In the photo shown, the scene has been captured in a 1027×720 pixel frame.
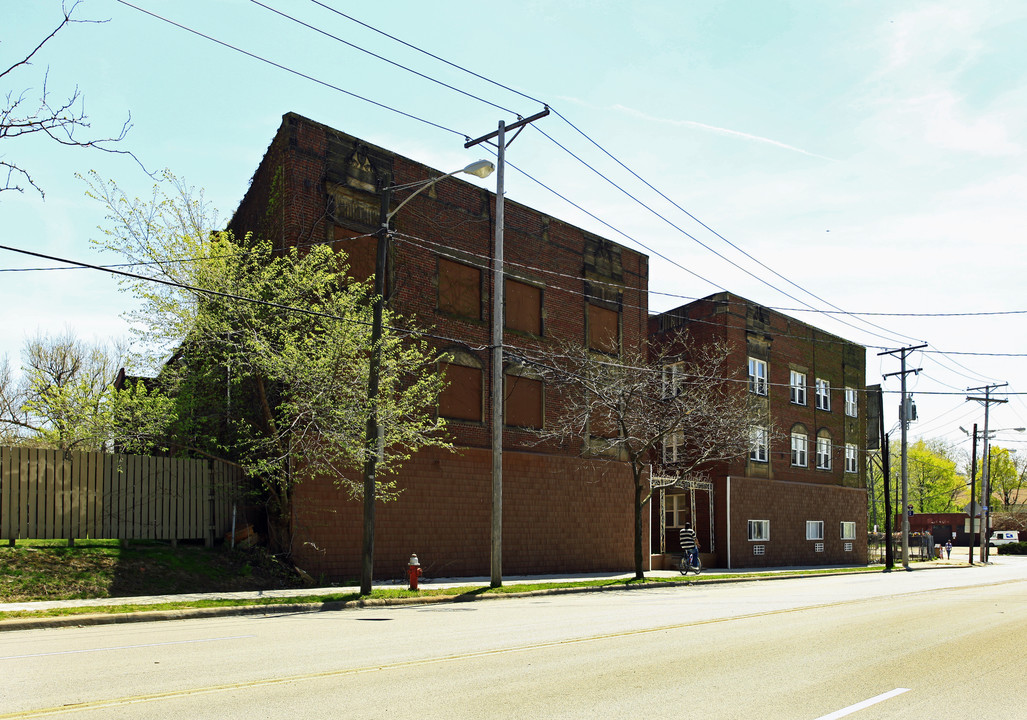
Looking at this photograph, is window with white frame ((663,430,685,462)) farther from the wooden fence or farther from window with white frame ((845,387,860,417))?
the wooden fence

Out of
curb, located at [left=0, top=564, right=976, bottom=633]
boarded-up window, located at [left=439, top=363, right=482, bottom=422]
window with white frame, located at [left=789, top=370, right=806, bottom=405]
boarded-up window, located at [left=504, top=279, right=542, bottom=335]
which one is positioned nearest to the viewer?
curb, located at [left=0, top=564, right=976, bottom=633]

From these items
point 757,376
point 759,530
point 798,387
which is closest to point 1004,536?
point 798,387

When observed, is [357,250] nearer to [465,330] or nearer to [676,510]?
[465,330]

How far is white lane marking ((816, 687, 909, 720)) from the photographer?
6.91 meters

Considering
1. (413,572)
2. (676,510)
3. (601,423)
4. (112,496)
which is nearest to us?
(112,496)

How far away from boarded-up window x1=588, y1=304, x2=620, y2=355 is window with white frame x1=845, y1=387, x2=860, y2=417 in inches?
865

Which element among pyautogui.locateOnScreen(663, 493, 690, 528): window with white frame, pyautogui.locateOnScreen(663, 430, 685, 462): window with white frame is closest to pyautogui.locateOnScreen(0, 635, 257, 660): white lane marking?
pyautogui.locateOnScreen(663, 430, 685, 462): window with white frame

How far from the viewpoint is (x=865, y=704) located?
7.40 metres

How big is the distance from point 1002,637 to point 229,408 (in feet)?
54.2

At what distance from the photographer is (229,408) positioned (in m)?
21.2

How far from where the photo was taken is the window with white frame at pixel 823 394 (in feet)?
152

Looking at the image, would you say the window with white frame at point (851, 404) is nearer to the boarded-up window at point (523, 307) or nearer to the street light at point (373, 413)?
the boarded-up window at point (523, 307)

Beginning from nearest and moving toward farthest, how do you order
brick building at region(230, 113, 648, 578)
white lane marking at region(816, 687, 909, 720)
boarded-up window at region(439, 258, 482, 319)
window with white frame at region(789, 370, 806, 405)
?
white lane marking at region(816, 687, 909, 720) → brick building at region(230, 113, 648, 578) → boarded-up window at region(439, 258, 482, 319) → window with white frame at region(789, 370, 806, 405)

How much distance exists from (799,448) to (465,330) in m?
24.1
